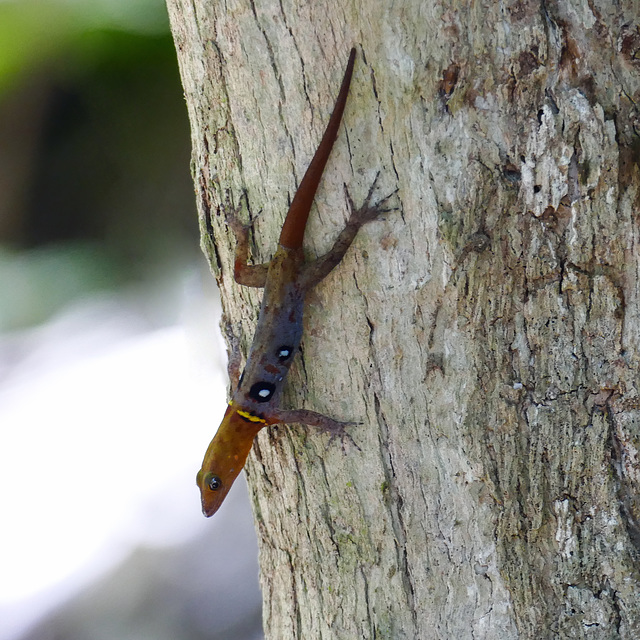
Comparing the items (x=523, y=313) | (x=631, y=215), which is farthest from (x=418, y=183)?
(x=631, y=215)

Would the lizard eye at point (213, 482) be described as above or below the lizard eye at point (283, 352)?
below

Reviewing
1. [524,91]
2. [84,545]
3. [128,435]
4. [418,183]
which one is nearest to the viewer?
[524,91]

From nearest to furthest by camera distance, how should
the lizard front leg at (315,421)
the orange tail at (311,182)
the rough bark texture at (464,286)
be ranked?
the rough bark texture at (464,286) < the orange tail at (311,182) < the lizard front leg at (315,421)

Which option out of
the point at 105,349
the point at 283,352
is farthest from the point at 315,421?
the point at 105,349

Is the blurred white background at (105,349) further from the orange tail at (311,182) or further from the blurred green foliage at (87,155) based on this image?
the orange tail at (311,182)

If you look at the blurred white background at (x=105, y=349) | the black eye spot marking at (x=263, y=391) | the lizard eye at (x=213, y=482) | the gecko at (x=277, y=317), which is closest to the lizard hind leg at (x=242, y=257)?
the gecko at (x=277, y=317)

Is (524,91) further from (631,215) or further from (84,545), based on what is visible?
(84,545)

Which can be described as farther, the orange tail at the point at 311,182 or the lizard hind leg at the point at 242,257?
the lizard hind leg at the point at 242,257
